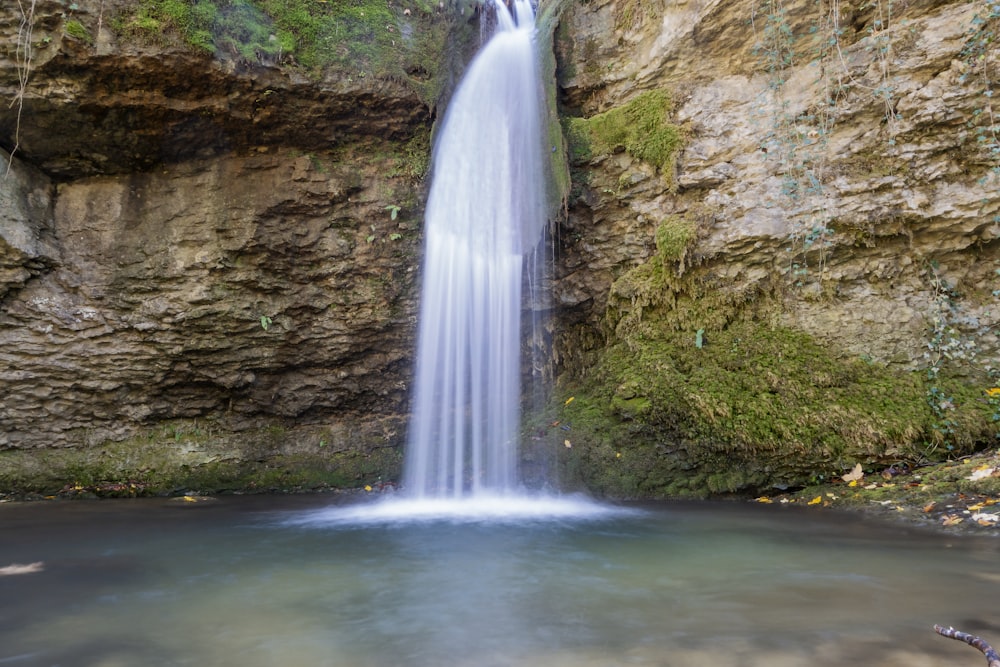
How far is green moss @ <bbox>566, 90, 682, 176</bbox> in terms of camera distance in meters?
7.38

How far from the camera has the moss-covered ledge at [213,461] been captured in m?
7.20

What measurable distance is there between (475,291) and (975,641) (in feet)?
20.1

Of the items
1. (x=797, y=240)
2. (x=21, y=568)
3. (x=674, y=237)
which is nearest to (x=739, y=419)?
(x=797, y=240)

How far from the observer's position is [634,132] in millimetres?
7602

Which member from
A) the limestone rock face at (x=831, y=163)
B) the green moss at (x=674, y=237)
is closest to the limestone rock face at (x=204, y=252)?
the limestone rock face at (x=831, y=163)

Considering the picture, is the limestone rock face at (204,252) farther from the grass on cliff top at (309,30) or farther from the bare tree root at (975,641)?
the bare tree root at (975,641)

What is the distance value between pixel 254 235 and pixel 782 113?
255 inches

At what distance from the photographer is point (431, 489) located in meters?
7.38

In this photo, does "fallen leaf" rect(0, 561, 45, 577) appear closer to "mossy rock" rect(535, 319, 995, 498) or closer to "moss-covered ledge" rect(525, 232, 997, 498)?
"moss-covered ledge" rect(525, 232, 997, 498)

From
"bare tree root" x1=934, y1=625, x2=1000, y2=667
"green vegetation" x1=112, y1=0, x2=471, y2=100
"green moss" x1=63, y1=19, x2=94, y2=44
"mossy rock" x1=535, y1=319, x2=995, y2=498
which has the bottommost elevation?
"bare tree root" x1=934, y1=625, x2=1000, y2=667

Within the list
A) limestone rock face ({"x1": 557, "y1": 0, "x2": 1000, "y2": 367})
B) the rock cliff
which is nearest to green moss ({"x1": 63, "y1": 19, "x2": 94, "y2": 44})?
the rock cliff

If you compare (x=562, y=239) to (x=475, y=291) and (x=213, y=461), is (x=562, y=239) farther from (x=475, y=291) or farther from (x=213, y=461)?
(x=213, y=461)

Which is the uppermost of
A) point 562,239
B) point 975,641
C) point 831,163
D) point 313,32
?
point 313,32

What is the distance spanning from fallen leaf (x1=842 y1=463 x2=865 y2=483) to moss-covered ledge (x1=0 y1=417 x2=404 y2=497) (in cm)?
537
